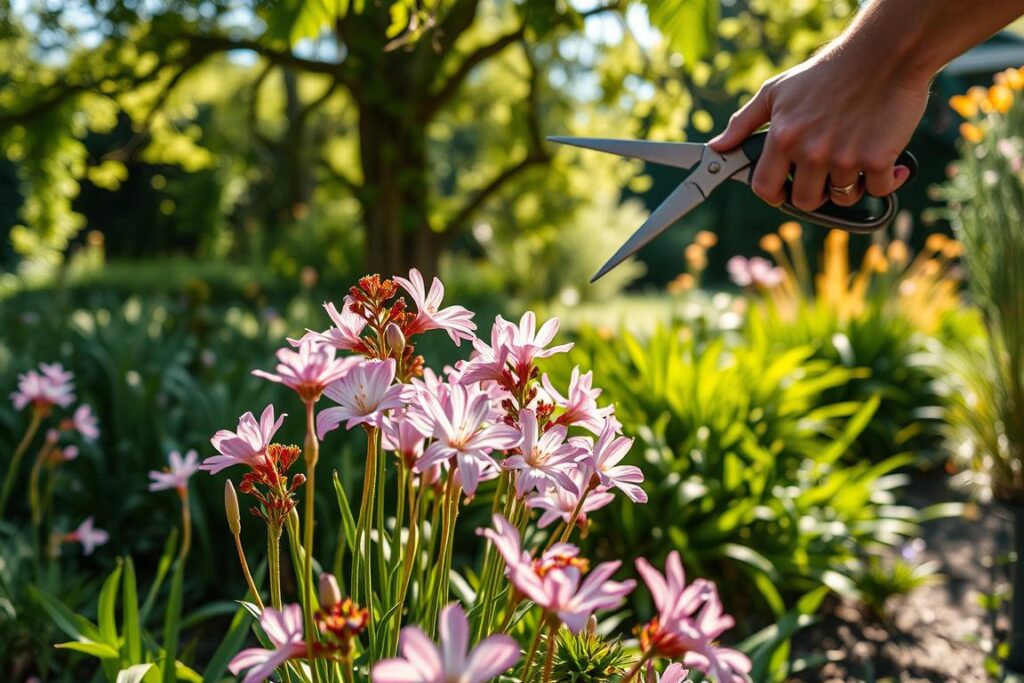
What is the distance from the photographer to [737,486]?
2.56 meters

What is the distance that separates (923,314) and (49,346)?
192 inches

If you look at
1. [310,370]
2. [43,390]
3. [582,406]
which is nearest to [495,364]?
[582,406]

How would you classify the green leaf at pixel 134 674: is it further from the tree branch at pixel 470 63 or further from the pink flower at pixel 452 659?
the tree branch at pixel 470 63

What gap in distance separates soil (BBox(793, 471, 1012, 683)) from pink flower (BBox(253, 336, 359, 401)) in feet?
4.85

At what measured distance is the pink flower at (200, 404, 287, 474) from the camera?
3.01ft

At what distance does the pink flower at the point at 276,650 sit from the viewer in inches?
28.5

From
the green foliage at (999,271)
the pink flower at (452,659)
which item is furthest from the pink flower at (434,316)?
the green foliage at (999,271)

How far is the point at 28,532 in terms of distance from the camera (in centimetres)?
245

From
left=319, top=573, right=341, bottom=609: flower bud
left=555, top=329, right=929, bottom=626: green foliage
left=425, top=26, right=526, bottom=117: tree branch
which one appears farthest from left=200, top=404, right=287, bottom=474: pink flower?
left=425, top=26, right=526, bottom=117: tree branch

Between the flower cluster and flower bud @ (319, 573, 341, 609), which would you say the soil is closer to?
the flower cluster

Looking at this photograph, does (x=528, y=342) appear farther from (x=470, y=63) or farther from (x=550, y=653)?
(x=470, y=63)

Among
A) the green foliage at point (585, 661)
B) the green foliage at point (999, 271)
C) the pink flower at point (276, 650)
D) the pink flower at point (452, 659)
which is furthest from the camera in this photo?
Result: the green foliage at point (999, 271)

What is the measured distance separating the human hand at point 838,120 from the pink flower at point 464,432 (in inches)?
19.7

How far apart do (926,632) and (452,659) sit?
240 centimetres
